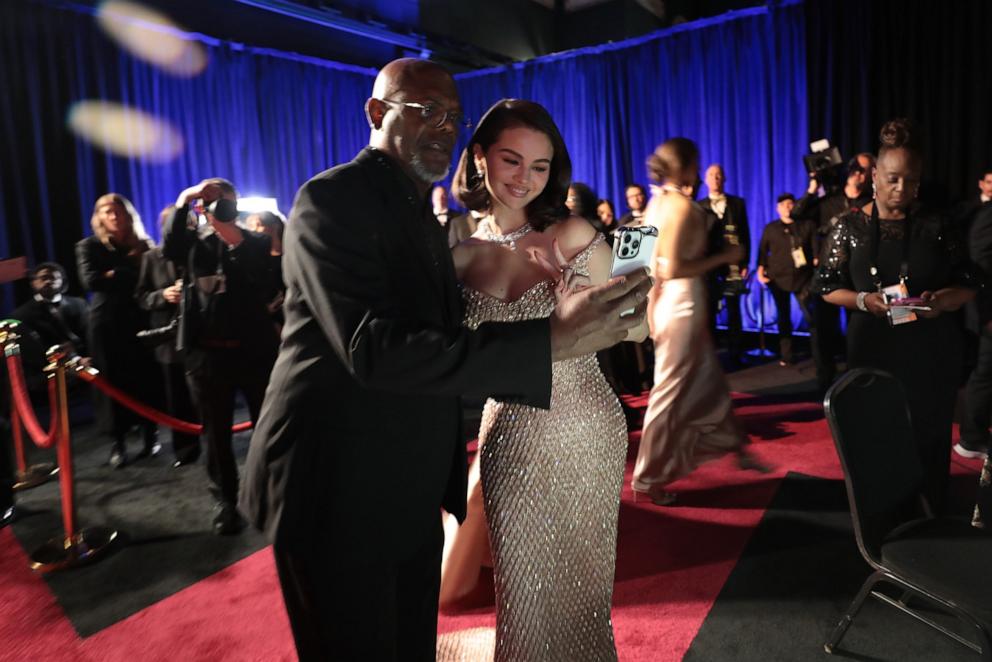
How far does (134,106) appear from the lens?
748 cm

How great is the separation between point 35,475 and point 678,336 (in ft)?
13.9

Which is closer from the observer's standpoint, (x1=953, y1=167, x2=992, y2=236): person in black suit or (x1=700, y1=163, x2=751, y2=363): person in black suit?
(x1=953, y1=167, x2=992, y2=236): person in black suit

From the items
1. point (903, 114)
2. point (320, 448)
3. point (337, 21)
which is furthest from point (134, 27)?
point (903, 114)

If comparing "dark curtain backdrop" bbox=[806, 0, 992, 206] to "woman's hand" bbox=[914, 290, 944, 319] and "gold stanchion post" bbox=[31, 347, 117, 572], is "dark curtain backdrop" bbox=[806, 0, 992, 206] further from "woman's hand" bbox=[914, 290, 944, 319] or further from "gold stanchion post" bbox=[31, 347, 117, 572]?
"gold stanchion post" bbox=[31, 347, 117, 572]

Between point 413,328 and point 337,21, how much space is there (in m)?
7.93

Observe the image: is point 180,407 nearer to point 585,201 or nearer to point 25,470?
point 25,470

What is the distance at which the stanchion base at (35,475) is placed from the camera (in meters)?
4.18

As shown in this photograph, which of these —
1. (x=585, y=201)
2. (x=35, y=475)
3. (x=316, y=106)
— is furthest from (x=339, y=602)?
(x=316, y=106)

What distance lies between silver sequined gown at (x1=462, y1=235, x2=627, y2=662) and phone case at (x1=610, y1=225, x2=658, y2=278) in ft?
2.25

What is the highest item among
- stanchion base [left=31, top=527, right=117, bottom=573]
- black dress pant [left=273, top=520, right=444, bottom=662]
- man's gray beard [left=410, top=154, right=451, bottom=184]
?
man's gray beard [left=410, top=154, right=451, bottom=184]

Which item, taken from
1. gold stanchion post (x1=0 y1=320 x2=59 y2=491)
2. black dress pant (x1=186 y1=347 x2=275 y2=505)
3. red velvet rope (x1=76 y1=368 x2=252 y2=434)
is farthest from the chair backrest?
gold stanchion post (x1=0 y1=320 x2=59 y2=491)

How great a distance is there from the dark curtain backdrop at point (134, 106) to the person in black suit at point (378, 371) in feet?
22.9

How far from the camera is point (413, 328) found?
102 cm

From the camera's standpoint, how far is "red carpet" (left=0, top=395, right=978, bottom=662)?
2.43 metres
